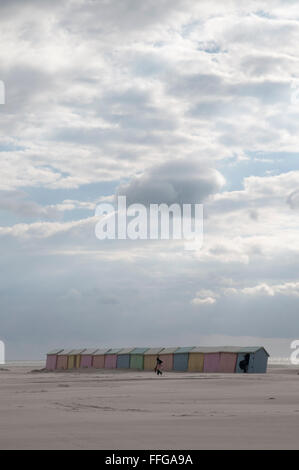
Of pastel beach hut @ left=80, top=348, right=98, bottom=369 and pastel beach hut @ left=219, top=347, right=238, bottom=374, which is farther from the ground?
pastel beach hut @ left=80, top=348, right=98, bottom=369

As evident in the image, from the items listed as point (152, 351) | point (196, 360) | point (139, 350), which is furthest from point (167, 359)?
point (139, 350)

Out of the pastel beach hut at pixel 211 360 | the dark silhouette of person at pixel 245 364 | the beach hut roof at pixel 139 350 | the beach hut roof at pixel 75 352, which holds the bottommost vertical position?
the dark silhouette of person at pixel 245 364

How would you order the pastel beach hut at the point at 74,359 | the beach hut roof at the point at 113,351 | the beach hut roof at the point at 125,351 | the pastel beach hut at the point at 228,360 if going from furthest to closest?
the pastel beach hut at the point at 74,359 < the beach hut roof at the point at 113,351 < the beach hut roof at the point at 125,351 < the pastel beach hut at the point at 228,360

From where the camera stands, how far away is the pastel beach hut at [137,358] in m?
74.8

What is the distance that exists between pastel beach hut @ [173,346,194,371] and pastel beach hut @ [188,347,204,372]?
58 centimetres

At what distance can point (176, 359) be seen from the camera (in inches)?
2817

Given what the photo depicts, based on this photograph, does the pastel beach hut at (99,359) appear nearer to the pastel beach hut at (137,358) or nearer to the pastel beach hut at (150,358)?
the pastel beach hut at (137,358)

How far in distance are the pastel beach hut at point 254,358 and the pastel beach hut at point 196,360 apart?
443 centimetres

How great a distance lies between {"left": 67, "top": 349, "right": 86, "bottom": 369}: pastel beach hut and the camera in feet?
276

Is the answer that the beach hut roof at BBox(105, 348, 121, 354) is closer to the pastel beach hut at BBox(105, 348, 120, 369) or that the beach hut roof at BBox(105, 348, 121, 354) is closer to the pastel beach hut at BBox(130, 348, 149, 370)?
the pastel beach hut at BBox(105, 348, 120, 369)

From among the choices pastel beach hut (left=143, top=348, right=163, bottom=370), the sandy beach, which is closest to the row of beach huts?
pastel beach hut (left=143, top=348, right=163, bottom=370)

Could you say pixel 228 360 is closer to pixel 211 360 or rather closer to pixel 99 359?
pixel 211 360

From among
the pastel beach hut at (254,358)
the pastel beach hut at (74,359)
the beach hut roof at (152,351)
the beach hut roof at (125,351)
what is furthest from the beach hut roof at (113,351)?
the pastel beach hut at (254,358)

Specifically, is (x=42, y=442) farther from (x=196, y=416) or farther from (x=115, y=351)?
(x=115, y=351)
